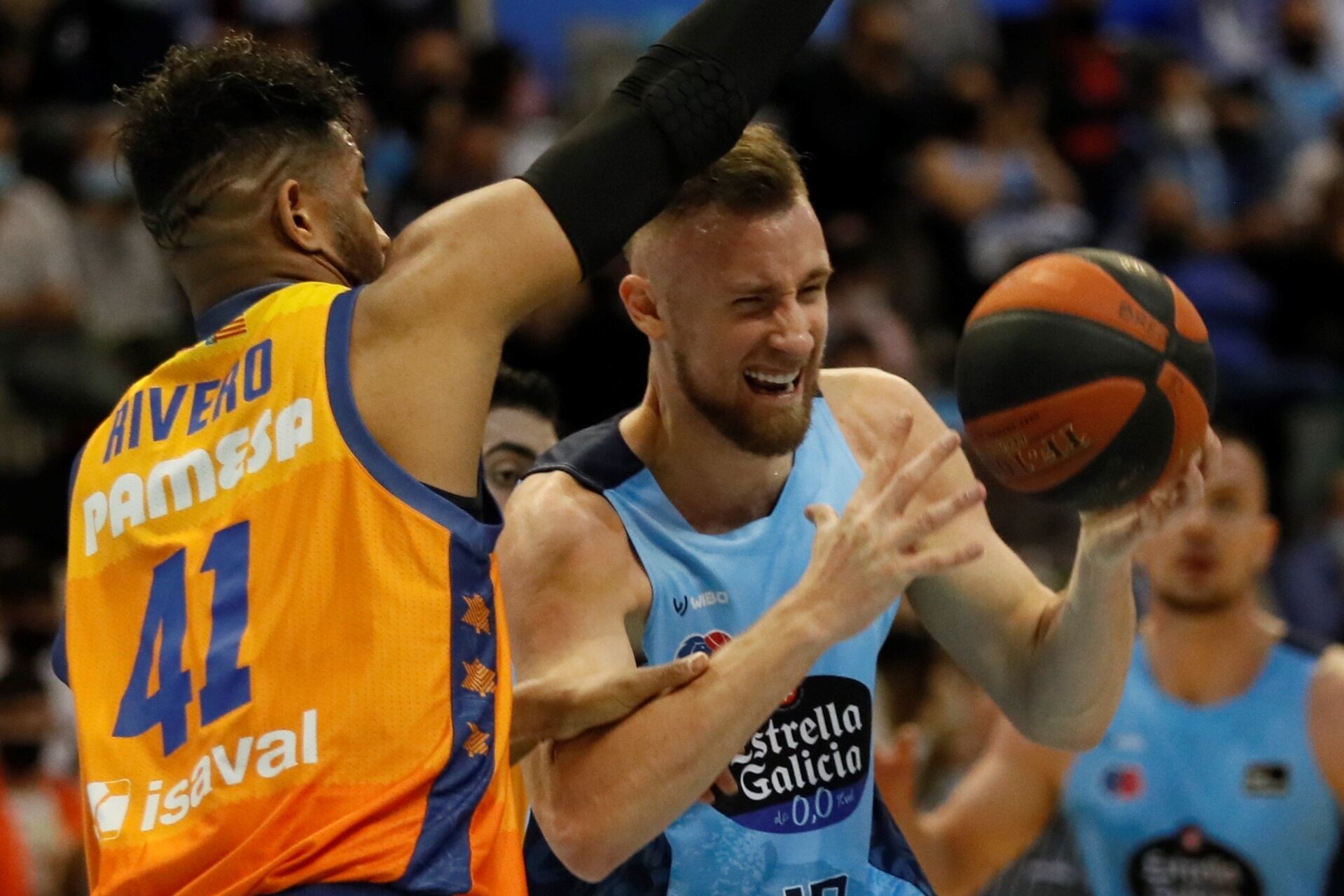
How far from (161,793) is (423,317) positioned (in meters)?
0.84

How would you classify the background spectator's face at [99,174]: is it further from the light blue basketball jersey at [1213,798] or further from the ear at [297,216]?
the ear at [297,216]

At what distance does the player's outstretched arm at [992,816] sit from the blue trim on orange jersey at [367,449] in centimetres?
292

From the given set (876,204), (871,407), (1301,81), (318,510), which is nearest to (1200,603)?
(871,407)

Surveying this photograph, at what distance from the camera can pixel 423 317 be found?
303 centimetres

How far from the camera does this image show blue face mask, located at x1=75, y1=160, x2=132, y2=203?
966 centimetres

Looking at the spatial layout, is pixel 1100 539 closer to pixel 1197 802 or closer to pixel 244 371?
pixel 244 371

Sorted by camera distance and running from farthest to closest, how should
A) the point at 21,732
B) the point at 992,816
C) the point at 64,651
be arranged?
the point at 21,732 < the point at 992,816 < the point at 64,651

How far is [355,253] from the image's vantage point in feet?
11.1

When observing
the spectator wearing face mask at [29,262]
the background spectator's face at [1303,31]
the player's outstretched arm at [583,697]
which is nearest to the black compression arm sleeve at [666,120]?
the player's outstretched arm at [583,697]

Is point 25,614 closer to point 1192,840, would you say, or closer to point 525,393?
point 525,393

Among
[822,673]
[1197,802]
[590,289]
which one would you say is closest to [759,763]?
[822,673]

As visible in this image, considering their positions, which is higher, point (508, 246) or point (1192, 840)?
point (508, 246)

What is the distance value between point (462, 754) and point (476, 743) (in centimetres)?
3

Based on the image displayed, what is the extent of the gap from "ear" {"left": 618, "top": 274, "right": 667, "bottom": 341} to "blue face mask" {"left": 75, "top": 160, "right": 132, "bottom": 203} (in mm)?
6016
